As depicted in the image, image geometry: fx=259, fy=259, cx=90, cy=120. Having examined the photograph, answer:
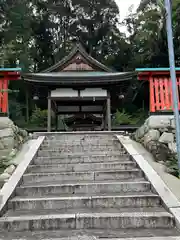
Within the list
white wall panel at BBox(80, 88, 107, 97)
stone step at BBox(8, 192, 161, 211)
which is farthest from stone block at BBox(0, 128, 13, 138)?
white wall panel at BBox(80, 88, 107, 97)

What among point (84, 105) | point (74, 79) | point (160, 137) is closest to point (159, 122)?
point (160, 137)

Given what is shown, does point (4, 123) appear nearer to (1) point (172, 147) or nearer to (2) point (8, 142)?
(2) point (8, 142)

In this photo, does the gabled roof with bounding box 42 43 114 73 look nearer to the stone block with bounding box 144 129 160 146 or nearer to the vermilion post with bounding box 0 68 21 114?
the vermilion post with bounding box 0 68 21 114

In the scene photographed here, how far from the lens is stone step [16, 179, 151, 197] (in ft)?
13.6

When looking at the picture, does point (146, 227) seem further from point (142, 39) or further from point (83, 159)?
point (142, 39)

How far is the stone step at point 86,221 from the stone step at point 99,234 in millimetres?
74

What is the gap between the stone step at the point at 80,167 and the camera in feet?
16.4

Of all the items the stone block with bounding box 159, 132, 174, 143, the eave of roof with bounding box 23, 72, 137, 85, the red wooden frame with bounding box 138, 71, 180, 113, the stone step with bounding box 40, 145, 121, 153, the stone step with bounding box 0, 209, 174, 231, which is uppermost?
the eave of roof with bounding box 23, 72, 137, 85

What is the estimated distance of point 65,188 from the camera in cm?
420

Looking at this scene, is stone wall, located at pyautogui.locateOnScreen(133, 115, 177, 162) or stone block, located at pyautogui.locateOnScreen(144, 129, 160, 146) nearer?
stone wall, located at pyautogui.locateOnScreen(133, 115, 177, 162)

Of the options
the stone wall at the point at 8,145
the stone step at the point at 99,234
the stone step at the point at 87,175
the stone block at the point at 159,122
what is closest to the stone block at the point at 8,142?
the stone wall at the point at 8,145

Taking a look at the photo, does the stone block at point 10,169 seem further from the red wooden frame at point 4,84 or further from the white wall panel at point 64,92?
the white wall panel at point 64,92

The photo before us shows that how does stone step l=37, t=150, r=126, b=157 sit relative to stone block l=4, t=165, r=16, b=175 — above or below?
above

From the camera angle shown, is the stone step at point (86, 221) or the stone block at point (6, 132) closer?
the stone step at point (86, 221)
